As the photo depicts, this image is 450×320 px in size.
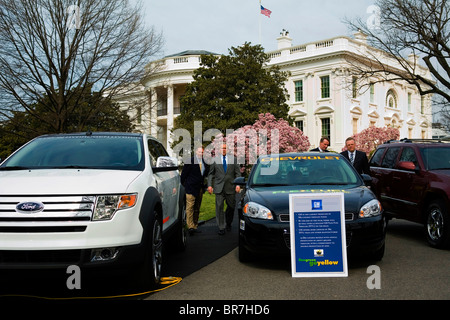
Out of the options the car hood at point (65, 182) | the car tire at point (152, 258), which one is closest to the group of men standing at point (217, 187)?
the car tire at point (152, 258)

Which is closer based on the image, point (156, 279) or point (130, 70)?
point (156, 279)

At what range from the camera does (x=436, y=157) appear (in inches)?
358

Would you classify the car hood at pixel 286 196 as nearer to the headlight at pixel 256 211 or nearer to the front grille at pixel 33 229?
the headlight at pixel 256 211

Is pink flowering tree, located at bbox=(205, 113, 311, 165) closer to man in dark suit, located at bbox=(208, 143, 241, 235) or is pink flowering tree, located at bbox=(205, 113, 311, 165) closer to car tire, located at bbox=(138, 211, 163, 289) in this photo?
man in dark suit, located at bbox=(208, 143, 241, 235)

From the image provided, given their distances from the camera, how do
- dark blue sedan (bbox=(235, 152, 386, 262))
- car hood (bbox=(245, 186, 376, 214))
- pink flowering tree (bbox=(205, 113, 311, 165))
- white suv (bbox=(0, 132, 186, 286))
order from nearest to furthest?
1. white suv (bbox=(0, 132, 186, 286))
2. dark blue sedan (bbox=(235, 152, 386, 262))
3. car hood (bbox=(245, 186, 376, 214))
4. pink flowering tree (bbox=(205, 113, 311, 165))

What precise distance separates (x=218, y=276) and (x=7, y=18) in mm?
16031

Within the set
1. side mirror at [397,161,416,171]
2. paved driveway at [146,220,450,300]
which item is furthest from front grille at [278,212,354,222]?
side mirror at [397,161,416,171]

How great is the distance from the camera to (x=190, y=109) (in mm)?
43312

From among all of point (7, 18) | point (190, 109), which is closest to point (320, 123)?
point (190, 109)

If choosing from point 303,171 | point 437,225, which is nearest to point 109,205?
point 303,171

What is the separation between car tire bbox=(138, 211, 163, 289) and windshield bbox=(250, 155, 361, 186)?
7.45 ft

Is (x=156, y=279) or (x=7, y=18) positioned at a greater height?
(x=7, y=18)

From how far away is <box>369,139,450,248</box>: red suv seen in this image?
816 cm
